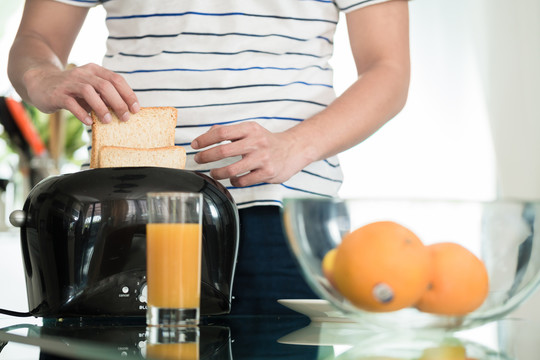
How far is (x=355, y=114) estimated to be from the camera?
1.25m

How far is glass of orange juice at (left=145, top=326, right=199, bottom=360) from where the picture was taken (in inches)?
24.3

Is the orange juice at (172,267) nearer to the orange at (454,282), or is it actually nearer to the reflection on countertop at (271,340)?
the reflection on countertop at (271,340)

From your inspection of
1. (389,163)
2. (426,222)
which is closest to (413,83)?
(389,163)

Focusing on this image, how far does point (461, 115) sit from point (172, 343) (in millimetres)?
2830

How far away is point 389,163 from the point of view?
3.45 metres

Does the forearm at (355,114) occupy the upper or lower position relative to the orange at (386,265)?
upper

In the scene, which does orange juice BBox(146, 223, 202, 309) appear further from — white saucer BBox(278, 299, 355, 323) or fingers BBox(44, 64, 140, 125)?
fingers BBox(44, 64, 140, 125)

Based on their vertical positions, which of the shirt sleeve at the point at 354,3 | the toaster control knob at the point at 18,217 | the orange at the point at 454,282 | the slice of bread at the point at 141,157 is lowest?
the orange at the point at 454,282

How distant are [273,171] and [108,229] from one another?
0.30 metres

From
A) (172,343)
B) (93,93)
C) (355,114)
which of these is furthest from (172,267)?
(355,114)

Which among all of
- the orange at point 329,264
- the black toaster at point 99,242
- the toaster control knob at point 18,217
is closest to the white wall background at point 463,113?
the black toaster at point 99,242

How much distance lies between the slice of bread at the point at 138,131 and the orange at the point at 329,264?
21.3 inches

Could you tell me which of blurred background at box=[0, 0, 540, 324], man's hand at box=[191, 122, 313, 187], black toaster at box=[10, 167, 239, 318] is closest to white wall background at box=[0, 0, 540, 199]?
blurred background at box=[0, 0, 540, 324]

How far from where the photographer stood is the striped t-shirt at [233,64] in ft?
4.21
